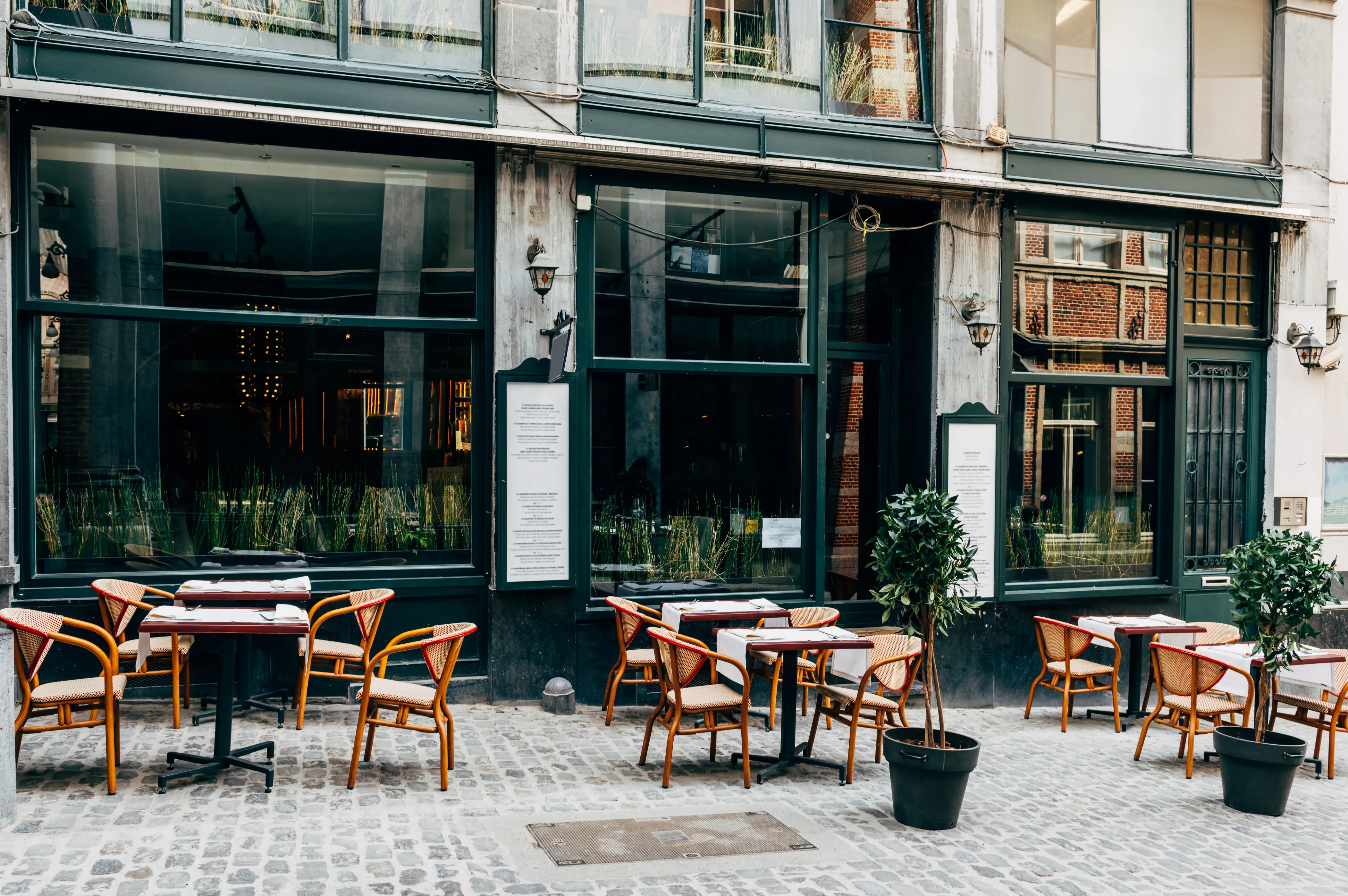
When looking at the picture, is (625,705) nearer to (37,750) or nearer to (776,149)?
(37,750)

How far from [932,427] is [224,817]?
6643 mm

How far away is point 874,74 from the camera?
31.4 ft

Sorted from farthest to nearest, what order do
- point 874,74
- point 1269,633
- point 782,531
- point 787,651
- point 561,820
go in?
point 874,74 → point 782,531 → point 1269,633 → point 787,651 → point 561,820

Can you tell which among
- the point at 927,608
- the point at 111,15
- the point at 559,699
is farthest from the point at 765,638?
the point at 111,15

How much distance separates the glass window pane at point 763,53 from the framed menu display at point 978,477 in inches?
125

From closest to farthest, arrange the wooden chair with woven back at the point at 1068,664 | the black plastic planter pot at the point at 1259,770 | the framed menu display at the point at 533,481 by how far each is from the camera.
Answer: the black plastic planter pot at the point at 1259,770, the framed menu display at the point at 533,481, the wooden chair with woven back at the point at 1068,664

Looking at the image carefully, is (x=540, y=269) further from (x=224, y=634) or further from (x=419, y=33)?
(x=224, y=634)

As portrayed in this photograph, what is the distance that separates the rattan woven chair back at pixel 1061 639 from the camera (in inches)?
358

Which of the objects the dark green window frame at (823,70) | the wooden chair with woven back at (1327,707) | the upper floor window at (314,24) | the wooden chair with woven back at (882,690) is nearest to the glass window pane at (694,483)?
the wooden chair with woven back at (882,690)

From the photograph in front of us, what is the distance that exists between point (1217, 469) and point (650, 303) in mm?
6346

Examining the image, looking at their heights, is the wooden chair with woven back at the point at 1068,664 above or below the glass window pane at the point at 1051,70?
below

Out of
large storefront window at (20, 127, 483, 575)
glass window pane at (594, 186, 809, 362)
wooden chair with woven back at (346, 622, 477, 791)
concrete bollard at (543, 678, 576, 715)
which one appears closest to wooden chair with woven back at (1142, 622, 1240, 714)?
glass window pane at (594, 186, 809, 362)

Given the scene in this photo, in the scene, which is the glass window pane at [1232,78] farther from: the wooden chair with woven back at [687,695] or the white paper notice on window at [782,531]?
the wooden chair with woven back at [687,695]

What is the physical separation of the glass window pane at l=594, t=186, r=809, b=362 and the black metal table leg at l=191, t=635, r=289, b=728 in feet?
11.8
